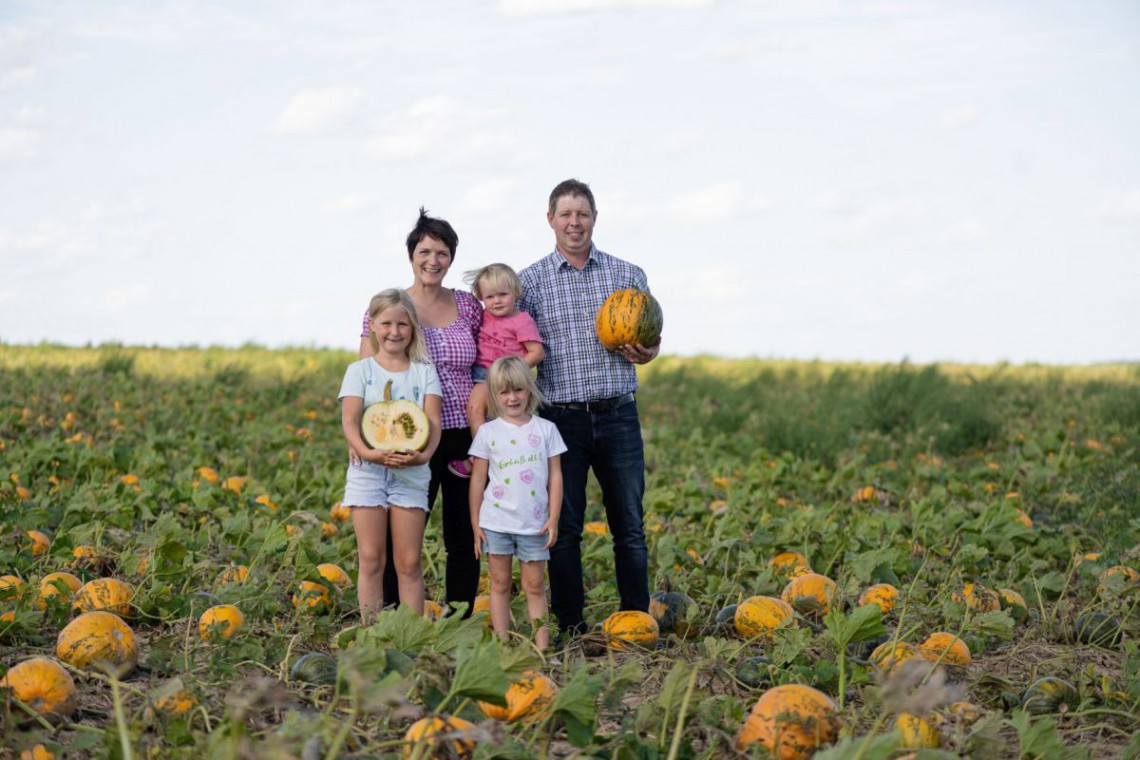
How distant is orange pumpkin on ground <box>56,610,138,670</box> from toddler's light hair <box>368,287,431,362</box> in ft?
5.09

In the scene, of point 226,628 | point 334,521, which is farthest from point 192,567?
point 334,521

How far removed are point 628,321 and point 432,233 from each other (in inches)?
37.8

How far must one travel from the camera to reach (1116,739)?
3922 mm

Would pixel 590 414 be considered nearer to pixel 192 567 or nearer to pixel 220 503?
pixel 192 567

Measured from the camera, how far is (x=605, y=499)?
5.33 meters

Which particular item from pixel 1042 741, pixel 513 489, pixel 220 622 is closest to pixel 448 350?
pixel 513 489

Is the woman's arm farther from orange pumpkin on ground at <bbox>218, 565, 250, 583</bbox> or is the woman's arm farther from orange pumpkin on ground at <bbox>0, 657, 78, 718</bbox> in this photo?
orange pumpkin on ground at <bbox>0, 657, 78, 718</bbox>

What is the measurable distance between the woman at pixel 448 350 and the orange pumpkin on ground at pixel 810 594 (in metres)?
1.52

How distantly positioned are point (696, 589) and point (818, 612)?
2.37ft

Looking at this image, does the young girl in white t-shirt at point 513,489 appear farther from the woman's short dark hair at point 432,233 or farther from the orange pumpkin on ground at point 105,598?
the orange pumpkin on ground at point 105,598

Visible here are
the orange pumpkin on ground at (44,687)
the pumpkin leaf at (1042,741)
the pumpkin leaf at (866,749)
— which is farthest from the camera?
the orange pumpkin on ground at (44,687)

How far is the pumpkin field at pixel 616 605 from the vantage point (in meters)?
3.06

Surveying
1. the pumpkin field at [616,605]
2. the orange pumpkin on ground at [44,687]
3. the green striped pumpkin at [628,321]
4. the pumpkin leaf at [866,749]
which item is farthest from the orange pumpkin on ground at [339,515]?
the pumpkin leaf at [866,749]

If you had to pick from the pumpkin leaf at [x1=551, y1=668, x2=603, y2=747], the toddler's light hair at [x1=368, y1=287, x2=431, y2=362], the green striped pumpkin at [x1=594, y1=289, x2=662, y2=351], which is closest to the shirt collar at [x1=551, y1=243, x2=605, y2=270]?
the green striped pumpkin at [x1=594, y1=289, x2=662, y2=351]
